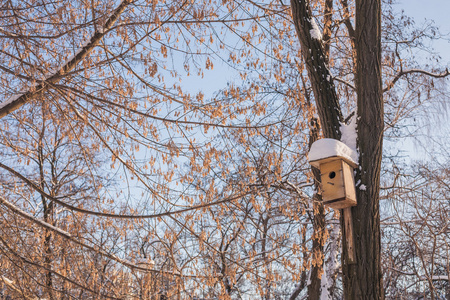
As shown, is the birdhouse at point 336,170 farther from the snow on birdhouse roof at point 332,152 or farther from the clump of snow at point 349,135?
the clump of snow at point 349,135

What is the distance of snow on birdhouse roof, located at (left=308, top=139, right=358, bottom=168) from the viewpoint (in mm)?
3928

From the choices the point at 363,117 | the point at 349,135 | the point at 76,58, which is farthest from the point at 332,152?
the point at 76,58

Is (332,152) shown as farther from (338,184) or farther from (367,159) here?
(367,159)

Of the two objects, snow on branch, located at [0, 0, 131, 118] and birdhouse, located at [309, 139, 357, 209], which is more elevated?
snow on branch, located at [0, 0, 131, 118]

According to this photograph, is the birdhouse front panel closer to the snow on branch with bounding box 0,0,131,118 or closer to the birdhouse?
the birdhouse

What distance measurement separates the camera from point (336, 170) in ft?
13.0

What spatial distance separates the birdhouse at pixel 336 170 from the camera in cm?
388

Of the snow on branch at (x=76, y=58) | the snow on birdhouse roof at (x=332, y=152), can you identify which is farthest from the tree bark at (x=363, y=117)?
the snow on branch at (x=76, y=58)

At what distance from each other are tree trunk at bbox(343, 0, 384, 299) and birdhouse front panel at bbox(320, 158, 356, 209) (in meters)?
0.14

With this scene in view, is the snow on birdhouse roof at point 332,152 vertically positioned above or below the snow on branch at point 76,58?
below

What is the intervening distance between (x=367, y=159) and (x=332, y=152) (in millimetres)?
436

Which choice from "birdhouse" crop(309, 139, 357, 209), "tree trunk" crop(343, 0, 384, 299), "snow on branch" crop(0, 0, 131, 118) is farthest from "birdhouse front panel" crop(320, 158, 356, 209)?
"snow on branch" crop(0, 0, 131, 118)

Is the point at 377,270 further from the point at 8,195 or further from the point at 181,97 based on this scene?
the point at 8,195

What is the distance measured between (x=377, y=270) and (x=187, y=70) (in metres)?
2.30
